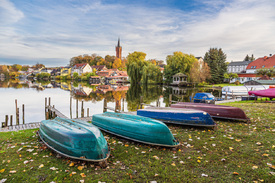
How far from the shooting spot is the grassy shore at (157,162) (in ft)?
14.9

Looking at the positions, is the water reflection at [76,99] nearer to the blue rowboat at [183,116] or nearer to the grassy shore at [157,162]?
the blue rowboat at [183,116]

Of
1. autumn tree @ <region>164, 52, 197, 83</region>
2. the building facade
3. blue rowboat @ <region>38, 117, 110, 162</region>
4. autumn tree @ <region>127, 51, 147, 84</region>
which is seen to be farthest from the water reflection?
the building facade

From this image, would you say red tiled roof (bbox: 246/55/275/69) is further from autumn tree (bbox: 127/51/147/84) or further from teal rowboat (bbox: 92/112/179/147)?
teal rowboat (bbox: 92/112/179/147)

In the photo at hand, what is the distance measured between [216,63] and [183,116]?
5917 cm

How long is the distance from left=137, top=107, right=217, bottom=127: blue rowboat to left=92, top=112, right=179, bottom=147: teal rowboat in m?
2.47

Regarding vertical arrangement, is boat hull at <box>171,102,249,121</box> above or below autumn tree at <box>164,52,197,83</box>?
below

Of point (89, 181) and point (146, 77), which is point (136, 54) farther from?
point (89, 181)

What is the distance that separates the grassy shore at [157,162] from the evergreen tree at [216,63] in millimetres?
57763

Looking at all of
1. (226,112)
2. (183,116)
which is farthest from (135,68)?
(183,116)

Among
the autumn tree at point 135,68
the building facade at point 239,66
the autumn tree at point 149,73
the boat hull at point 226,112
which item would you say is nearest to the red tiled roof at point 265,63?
the building facade at point 239,66

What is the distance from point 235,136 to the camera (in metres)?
7.56

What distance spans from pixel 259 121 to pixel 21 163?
38.0 feet

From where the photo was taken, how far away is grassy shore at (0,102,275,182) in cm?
455

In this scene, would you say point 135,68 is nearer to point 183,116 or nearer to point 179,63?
point 179,63
